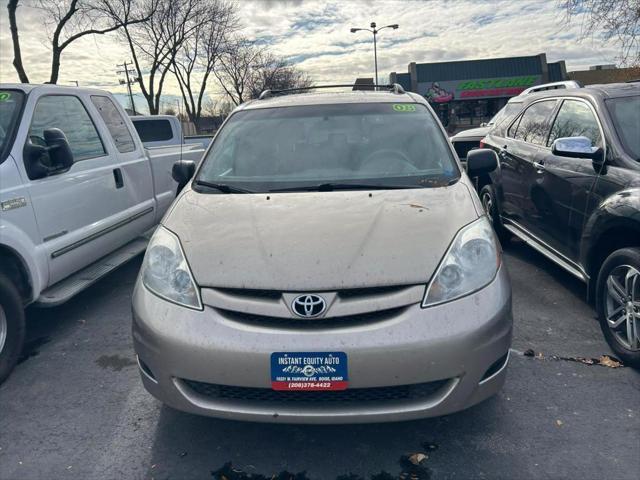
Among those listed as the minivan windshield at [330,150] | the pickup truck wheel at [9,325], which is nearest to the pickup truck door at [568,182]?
the minivan windshield at [330,150]

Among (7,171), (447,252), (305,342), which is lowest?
(305,342)

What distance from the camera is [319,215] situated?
282cm

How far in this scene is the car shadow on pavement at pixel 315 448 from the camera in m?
2.47

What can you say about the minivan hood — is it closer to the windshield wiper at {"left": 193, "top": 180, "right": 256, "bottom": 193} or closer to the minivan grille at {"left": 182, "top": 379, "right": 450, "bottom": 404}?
the windshield wiper at {"left": 193, "top": 180, "right": 256, "bottom": 193}

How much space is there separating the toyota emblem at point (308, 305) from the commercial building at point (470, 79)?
38471 millimetres

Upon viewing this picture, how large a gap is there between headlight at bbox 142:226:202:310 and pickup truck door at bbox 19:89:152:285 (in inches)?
62.6

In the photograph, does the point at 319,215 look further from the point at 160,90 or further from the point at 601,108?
the point at 160,90

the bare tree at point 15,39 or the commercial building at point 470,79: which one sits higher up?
the bare tree at point 15,39

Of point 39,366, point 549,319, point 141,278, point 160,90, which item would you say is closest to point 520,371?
point 549,319

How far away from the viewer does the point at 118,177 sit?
198 inches

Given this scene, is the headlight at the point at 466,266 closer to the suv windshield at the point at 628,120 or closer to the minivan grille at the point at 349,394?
the minivan grille at the point at 349,394

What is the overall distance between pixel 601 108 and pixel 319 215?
264cm

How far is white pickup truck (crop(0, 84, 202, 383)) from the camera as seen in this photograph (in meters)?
3.57

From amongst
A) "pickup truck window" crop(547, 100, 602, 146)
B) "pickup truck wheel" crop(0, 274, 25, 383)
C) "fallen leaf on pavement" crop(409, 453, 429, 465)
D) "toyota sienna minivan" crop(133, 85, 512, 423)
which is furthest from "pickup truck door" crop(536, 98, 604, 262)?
"pickup truck wheel" crop(0, 274, 25, 383)
